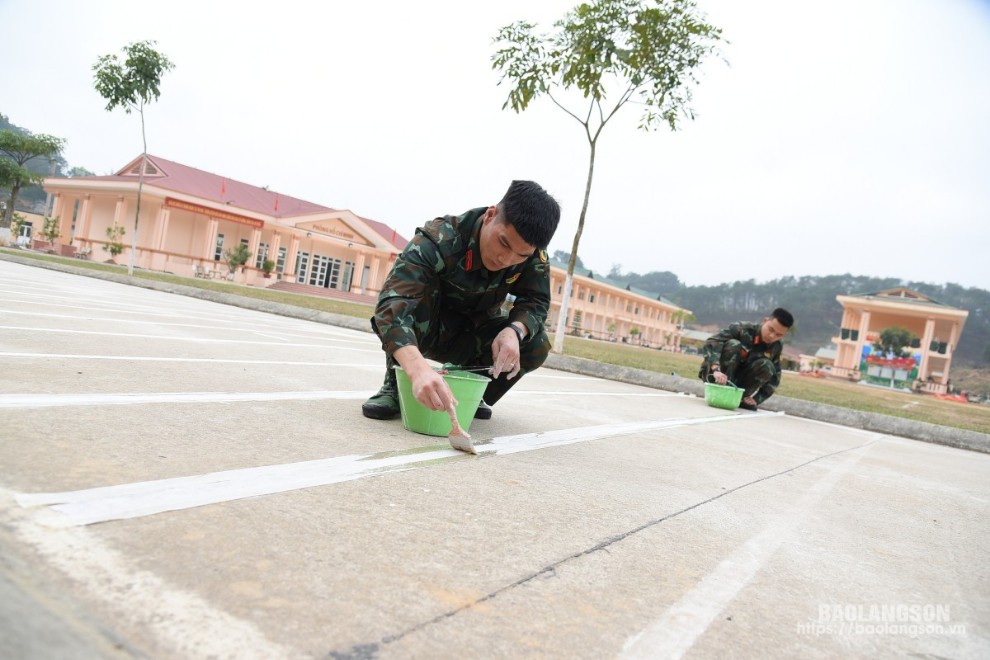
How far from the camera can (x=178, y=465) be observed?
1735 mm

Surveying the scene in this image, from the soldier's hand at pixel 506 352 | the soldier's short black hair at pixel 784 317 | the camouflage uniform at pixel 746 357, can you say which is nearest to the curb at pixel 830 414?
the camouflage uniform at pixel 746 357

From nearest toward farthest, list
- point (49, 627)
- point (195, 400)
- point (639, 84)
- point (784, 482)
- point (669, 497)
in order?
1. point (49, 627)
2. point (669, 497)
3. point (195, 400)
4. point (784, 482)
5. point (639, 84)

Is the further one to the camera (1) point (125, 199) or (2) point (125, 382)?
(1) point (125, 199)

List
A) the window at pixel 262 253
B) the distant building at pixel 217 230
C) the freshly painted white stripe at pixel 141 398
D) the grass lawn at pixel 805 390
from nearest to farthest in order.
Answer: the freshly painted white stripe at pixel 141 398 < the grass lawn at pixel 805 390 < the distant building at pixel 217 230 < the window at pixel 262 253

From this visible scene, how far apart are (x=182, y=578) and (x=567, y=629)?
2.21ft

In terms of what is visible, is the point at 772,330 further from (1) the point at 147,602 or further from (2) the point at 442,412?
(1) the point at 147,602

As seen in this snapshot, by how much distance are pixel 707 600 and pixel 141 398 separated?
2106mm

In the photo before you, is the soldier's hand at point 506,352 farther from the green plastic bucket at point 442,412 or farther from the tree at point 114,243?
the tree at point 114,243

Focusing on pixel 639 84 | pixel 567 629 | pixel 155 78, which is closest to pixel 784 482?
pixel 567 629

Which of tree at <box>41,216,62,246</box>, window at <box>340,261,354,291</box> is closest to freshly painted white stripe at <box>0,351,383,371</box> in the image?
tree at <box>41,216,62,246</box>

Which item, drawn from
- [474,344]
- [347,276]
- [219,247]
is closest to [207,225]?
[219,247]

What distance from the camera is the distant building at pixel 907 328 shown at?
2074 inches

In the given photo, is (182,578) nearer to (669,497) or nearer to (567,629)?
(567,629)

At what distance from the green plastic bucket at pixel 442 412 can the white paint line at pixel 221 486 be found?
0.53 feet
